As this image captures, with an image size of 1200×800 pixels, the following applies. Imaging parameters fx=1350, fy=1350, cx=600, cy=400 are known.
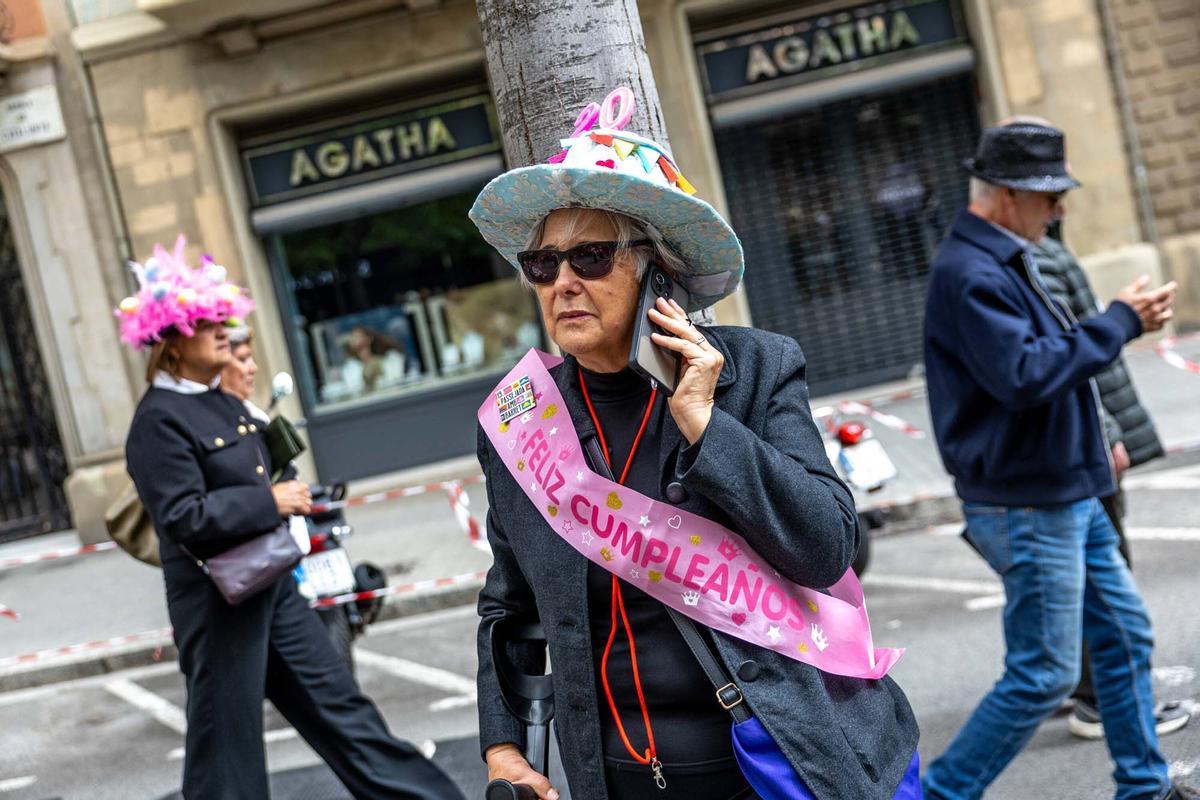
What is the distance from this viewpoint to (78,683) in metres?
8.13

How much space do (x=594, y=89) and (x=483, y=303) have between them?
10.5 metres

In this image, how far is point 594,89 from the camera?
293 centimetres

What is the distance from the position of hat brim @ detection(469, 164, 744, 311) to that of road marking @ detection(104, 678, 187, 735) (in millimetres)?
4918

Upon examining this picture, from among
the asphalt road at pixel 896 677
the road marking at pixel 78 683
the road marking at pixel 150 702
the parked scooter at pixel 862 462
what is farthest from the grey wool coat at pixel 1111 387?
the road marking at pixel 78 683

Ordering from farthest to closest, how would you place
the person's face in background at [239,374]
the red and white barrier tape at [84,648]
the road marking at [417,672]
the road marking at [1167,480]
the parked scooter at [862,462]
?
the red and white barrier tape at [84,648] → the road marking at [1167,480] → the road marking at [417,672] → the parked scooter at [862,462] → the person's face in background at [239,374]

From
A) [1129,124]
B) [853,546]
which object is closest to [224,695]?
[853,546]

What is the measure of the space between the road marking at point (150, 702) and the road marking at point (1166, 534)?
4949mm

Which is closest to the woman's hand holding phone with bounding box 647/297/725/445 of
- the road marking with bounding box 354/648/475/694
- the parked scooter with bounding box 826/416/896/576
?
the parked scooter with bounding box 826/416/896/576

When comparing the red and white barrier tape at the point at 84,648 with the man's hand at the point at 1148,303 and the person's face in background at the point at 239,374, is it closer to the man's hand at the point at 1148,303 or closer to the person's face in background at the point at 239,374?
the person's face in background at the point at 239,374

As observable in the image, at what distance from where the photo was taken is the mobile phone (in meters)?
2.15

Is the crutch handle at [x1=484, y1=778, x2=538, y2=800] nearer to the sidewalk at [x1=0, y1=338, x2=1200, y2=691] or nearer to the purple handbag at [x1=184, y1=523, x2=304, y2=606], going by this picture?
the purple handbag at [x1=184, y1=523, x2=304, y2=606]

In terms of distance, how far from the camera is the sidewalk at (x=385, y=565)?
831 cm

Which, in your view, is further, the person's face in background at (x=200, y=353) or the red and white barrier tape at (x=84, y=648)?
the red and white barrier tape at (x=84, y=648)

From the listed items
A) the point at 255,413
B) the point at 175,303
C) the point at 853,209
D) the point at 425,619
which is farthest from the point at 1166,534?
the point at 853,209
